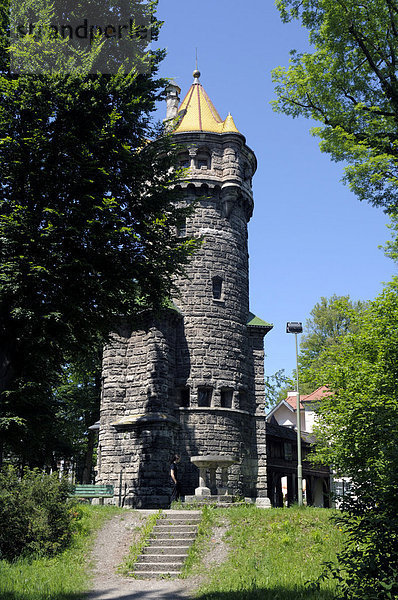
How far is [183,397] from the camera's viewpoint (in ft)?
74.4

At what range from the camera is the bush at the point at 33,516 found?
40.0 ft

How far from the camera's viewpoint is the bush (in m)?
12.2

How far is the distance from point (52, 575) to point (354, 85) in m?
13.4

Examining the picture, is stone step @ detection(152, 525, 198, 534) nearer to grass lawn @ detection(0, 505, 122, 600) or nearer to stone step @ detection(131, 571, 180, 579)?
grass lawn @ detection(0, 505, 122, 600)

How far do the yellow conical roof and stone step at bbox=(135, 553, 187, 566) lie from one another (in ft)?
63.0

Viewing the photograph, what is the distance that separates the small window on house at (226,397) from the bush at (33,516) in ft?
32.7

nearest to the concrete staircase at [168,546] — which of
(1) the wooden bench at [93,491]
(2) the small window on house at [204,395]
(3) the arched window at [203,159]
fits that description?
(1) the wooden bench at [93,491]

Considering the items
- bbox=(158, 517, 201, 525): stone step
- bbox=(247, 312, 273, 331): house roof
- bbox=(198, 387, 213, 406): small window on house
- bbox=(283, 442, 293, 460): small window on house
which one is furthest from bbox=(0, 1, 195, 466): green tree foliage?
bbox=(283, 442, 293, 460): small window on house

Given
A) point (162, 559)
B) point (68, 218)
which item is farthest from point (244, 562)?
point (68, 218)

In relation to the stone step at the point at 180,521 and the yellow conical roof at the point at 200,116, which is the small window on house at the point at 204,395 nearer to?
the stone step at the point at 180,521

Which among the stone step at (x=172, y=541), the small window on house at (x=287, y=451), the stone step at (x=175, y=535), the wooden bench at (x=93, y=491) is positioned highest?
the small window on house at (x=287, y=451)

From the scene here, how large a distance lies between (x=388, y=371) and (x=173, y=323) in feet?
29.3

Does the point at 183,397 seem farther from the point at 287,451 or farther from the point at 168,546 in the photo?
the point at 287,451

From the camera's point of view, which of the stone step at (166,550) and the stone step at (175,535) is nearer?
the stone step at (166,550)
